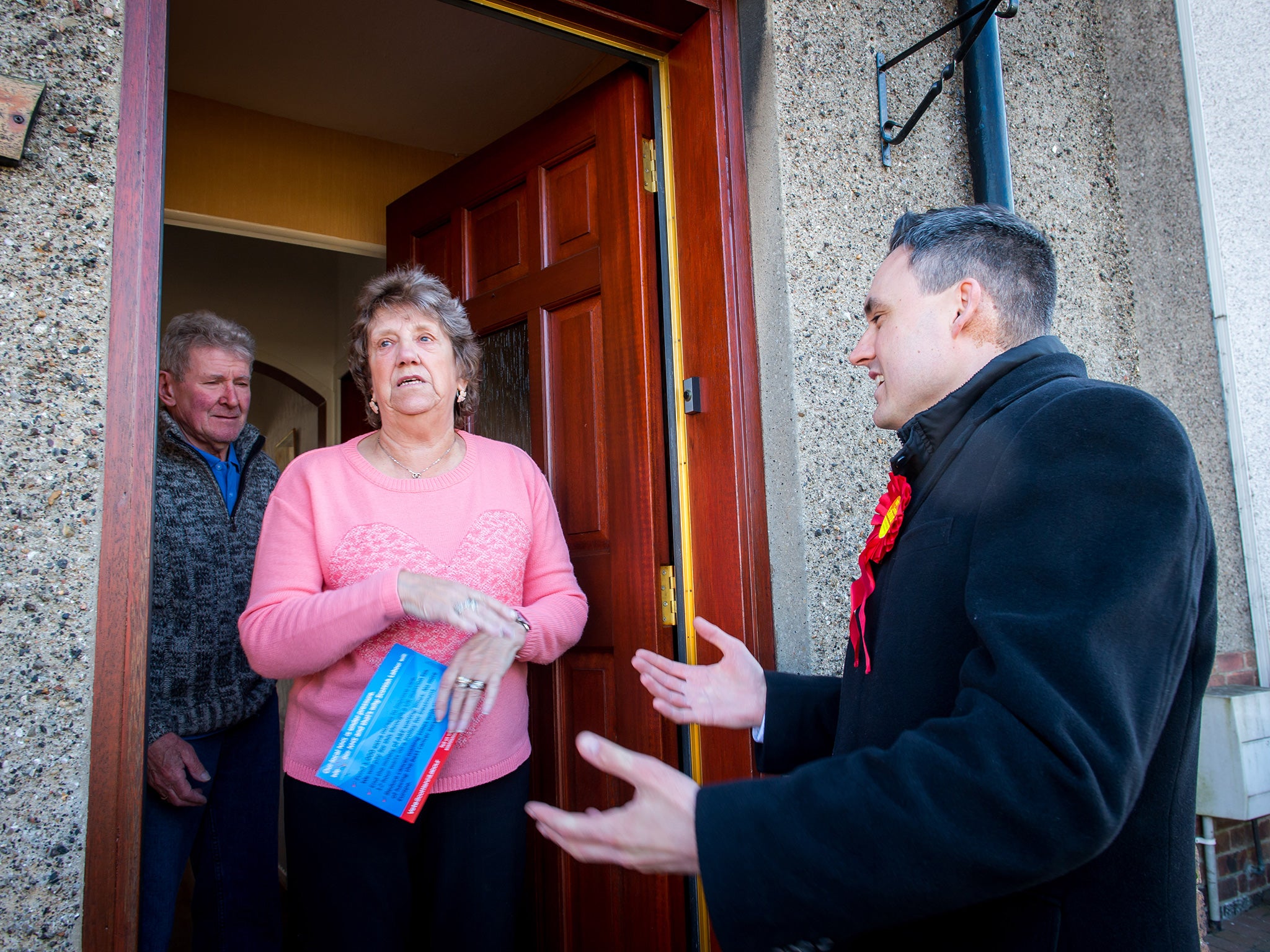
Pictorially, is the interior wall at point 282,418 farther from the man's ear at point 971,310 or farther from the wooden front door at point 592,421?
the man's ear at point 971,310

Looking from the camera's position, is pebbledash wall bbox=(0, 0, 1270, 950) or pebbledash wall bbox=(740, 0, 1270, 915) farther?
pebbledash wall bbox=(740, 0, 1270, 915)

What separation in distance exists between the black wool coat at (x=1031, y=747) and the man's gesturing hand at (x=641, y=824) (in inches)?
0.9

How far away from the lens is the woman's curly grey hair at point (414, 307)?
6.97ft

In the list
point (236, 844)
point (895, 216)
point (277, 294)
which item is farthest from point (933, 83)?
point (277, 294)

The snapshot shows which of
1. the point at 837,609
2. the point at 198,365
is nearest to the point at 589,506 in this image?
Result: the point at 837,609

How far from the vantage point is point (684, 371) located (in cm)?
218

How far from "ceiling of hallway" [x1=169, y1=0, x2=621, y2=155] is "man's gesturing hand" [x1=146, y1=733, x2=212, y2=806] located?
2823 millimetres

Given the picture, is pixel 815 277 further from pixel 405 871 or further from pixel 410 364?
pixel 405 871

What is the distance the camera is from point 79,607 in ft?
4.09

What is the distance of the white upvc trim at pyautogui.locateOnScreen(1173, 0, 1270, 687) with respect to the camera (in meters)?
2.75

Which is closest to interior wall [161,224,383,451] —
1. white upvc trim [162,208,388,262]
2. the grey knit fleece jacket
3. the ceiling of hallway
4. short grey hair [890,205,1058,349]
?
white upvc trim [162,208,388,262]

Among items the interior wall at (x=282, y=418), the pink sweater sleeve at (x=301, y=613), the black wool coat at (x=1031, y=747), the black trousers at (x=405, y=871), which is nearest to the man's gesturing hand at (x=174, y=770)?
the black trousers at (x=405, y=871)

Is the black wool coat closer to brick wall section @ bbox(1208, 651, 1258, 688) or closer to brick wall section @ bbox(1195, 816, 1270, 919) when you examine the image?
brick wall section @ bbox(1208, 651, 1258, 688)

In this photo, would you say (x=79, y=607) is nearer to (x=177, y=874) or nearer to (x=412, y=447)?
(x=412, y=447)
